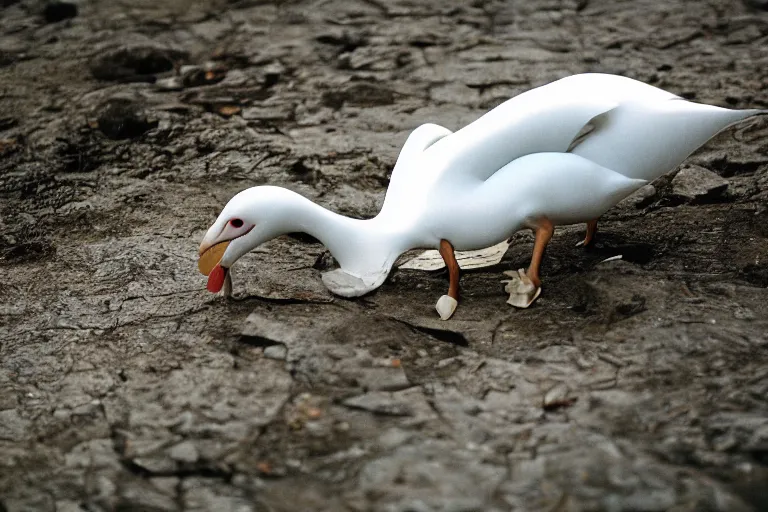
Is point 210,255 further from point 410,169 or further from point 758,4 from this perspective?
point 758,4

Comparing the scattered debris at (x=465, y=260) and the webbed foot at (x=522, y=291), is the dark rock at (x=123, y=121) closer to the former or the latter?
the scattered debris at (x=465, y=260)

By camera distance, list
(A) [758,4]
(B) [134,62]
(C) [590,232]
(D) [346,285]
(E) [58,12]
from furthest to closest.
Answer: (E) [58,12], (A) [758,4], (B) [134,62], (C) [590,232], (D) [346,285]

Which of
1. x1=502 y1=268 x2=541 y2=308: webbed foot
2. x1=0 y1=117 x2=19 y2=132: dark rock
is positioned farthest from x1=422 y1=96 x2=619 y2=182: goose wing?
x1=0 y1=117 x2=19 y2=132: dark rock

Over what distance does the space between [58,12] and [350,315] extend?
13.7 feet

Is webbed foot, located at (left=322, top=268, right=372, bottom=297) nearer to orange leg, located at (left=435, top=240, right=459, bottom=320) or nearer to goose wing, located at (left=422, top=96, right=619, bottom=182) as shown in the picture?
orange leg, located at (left=435, top=240, right=459, bottom=320)

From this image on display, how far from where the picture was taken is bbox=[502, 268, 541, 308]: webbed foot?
319 centimetres

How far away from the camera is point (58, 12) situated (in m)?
6.33

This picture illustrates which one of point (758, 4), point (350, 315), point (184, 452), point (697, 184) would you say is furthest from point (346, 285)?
point (758, 4)

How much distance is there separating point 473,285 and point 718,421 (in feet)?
3.75

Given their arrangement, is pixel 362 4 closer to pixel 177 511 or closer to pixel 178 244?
pixel 178 244

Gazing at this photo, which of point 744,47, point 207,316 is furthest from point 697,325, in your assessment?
point 744,47

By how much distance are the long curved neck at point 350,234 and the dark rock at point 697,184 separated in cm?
142

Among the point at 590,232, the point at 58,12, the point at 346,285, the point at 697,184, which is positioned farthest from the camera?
the point at 58,12

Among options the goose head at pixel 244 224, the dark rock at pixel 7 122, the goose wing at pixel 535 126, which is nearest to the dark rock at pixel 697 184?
the goose wing at pixel 535 126
